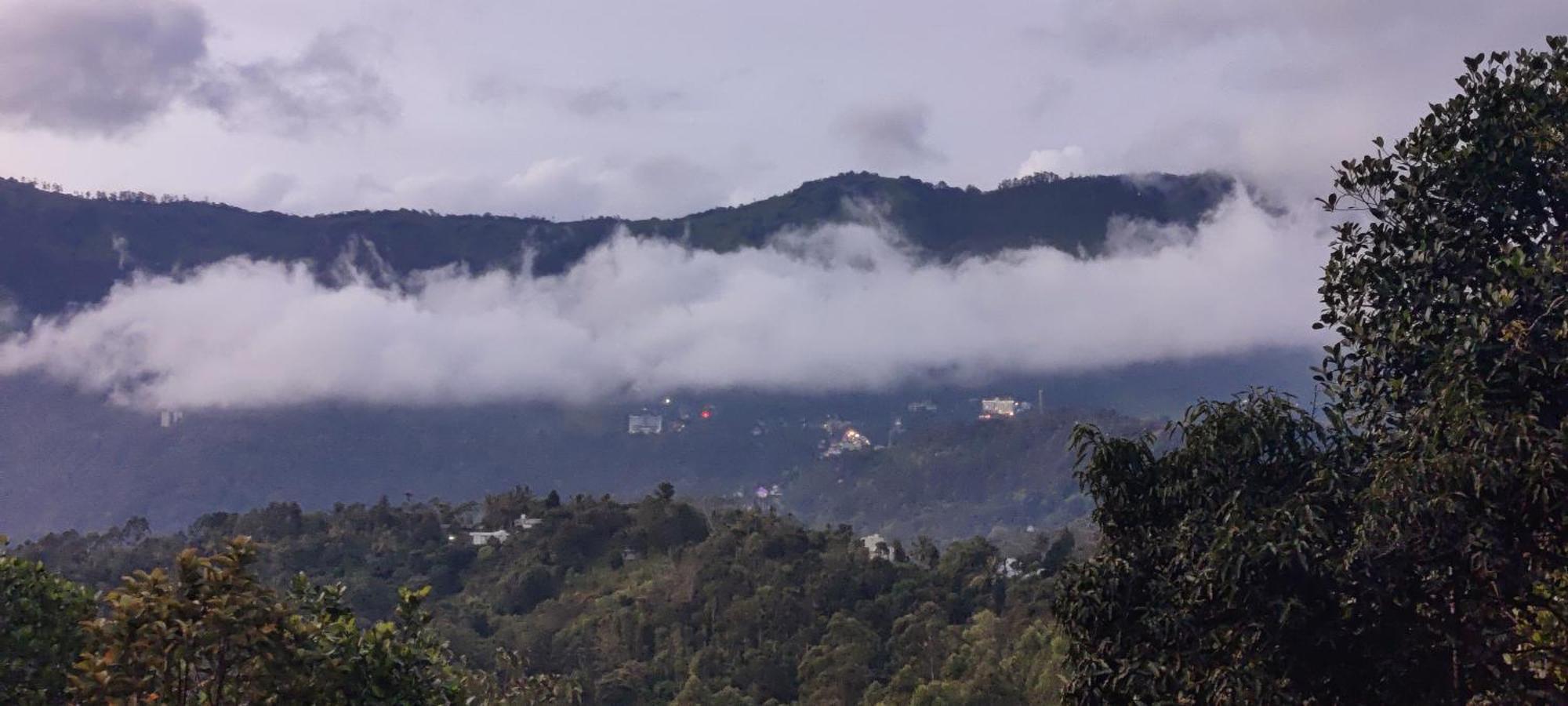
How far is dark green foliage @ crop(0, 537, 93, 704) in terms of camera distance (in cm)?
1455

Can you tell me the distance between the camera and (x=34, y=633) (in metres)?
14.9

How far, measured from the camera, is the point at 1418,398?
9.94 metres

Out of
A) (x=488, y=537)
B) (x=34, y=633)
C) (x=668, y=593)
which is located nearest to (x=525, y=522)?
(x=488, y=537)

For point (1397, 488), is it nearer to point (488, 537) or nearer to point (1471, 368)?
point (1471, 368)

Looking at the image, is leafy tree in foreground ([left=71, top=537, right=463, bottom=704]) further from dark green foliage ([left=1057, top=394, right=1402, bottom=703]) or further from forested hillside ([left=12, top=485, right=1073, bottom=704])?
forested hillside ([left=12, top=485, right=1073, bottom=704])

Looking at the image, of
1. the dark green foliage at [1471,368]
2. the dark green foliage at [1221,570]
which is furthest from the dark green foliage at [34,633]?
the dark green foliage at [1471,368]

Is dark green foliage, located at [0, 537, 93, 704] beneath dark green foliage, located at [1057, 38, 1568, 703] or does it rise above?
beneath

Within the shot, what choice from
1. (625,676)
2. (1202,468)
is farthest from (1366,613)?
(625,676)

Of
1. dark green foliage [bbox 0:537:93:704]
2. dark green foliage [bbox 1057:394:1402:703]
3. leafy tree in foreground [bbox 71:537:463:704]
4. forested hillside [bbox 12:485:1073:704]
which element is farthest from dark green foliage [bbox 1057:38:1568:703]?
forested hillside [bbox 12:485:1073:704]

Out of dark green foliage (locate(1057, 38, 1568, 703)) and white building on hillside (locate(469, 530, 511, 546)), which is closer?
dark green foliage (locate(1057, 38, 1568, 703))

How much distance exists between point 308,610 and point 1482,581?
10451mm

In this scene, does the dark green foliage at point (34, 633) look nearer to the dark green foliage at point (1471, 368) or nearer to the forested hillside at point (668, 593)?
the dark green foliage at point (1471, 368)

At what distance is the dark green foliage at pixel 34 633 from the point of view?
573 inches

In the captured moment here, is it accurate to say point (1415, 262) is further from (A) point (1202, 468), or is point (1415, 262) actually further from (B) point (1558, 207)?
(A) point (1202, 468)
